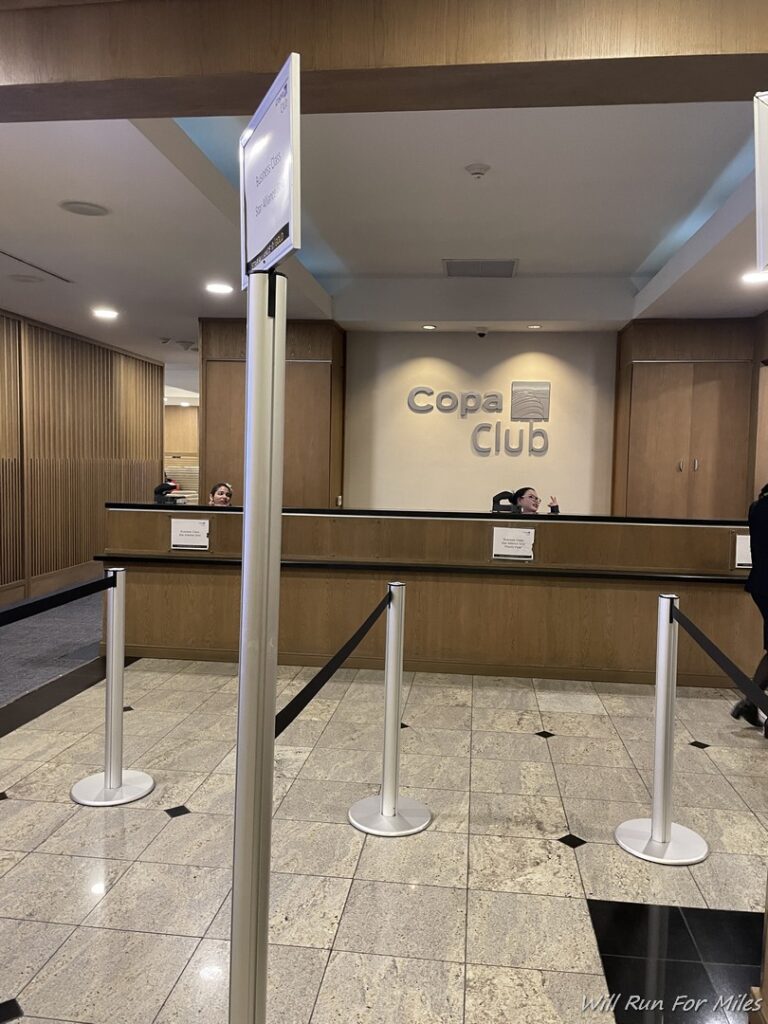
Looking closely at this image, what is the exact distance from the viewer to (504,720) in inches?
168

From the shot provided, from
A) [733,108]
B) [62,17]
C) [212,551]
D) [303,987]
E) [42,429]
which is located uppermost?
[733,108]

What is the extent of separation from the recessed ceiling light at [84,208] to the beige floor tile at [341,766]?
3351 millimetres

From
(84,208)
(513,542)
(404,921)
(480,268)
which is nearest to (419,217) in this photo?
(480,268)

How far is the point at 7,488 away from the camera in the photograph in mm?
7816

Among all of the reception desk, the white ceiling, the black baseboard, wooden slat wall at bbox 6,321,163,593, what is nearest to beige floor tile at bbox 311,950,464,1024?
the black baseboard

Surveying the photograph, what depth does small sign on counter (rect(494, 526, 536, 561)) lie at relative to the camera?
5012 mm

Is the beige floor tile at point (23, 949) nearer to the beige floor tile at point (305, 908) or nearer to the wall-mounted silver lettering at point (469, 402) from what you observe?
the beige floor tile at point (305, 908)

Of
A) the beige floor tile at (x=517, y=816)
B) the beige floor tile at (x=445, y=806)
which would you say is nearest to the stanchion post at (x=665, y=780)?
the beige floor tile at (x=517, y=816)

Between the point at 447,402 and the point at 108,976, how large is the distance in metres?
6.74

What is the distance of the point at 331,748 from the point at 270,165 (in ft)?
10.3

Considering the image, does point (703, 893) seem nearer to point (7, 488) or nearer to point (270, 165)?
point (270, 165)

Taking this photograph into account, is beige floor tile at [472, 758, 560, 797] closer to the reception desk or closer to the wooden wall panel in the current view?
the reception desk

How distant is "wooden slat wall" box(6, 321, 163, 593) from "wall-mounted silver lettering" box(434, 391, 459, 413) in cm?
464

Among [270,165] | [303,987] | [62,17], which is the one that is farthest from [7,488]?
[270,165]
